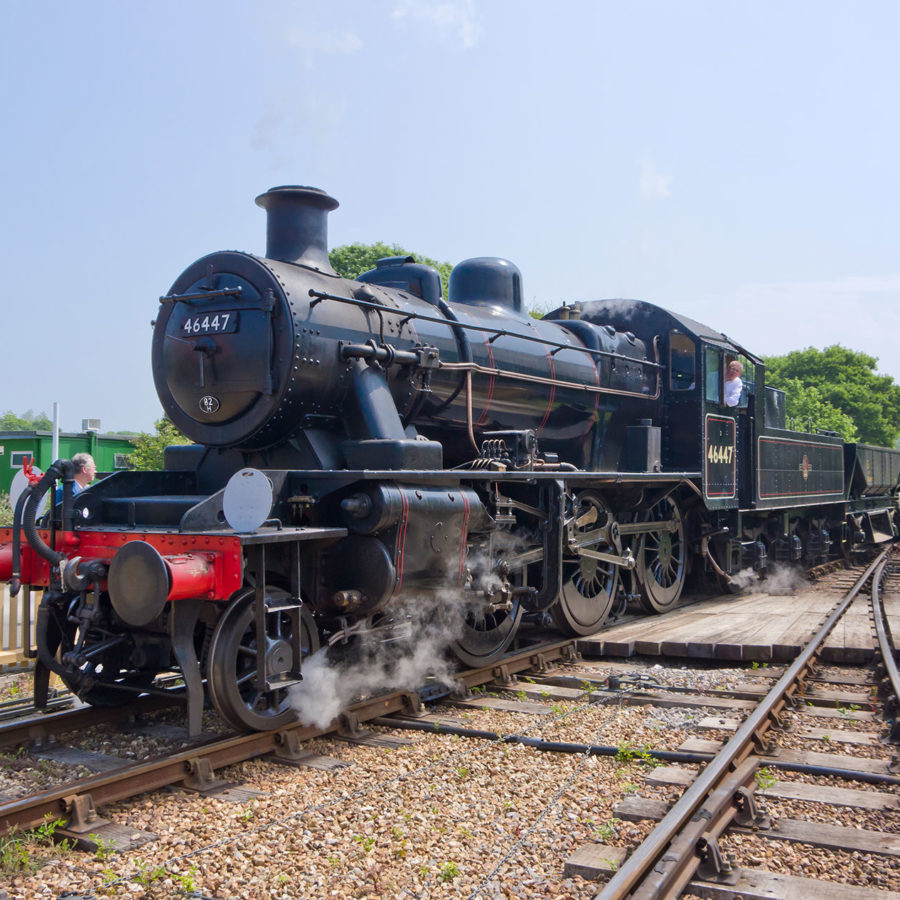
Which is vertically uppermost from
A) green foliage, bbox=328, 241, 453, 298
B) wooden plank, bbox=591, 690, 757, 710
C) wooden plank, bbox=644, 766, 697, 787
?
green foliage, bbox=328, 241, 453, 298

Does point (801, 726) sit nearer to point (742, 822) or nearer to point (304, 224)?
point (742, 822)

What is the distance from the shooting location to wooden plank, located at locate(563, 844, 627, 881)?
3.26m

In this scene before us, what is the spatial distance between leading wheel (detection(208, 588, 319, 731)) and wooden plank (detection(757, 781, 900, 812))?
250 cm

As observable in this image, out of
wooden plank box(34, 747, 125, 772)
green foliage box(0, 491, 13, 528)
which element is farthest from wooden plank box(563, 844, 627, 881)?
green foliage box(0, 491, 13, 528)

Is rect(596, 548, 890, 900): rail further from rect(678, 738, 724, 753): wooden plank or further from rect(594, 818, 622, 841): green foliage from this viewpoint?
rect(594, 818, 622, 841): green foliage

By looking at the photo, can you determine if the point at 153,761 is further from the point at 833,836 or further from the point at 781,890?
the point at 833,836

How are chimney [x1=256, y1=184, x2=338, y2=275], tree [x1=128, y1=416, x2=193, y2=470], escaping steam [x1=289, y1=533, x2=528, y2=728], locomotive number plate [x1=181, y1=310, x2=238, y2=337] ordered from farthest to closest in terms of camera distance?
tree [x1=128, y1=416, x2=193, y2=470] < chimney [x1=256, y1=184, x2=338, y2=275] < locomotive number plate [x1=181, y1=310, x2=238, y2=337] < escaping steam [x1=289, y1=533, x2=528, y2=728]

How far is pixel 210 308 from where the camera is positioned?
5.77 meters

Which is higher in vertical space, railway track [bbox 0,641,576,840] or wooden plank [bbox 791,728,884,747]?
railway track [bbox 0,641,576,840]

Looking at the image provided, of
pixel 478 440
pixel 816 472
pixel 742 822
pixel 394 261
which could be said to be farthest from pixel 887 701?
pixel 816 472

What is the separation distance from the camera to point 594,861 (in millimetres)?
3338

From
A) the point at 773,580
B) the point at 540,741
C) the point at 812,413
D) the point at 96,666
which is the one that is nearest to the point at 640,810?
the point at 540,741

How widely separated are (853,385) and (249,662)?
61384mm

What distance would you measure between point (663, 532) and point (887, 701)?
13.2 ft
